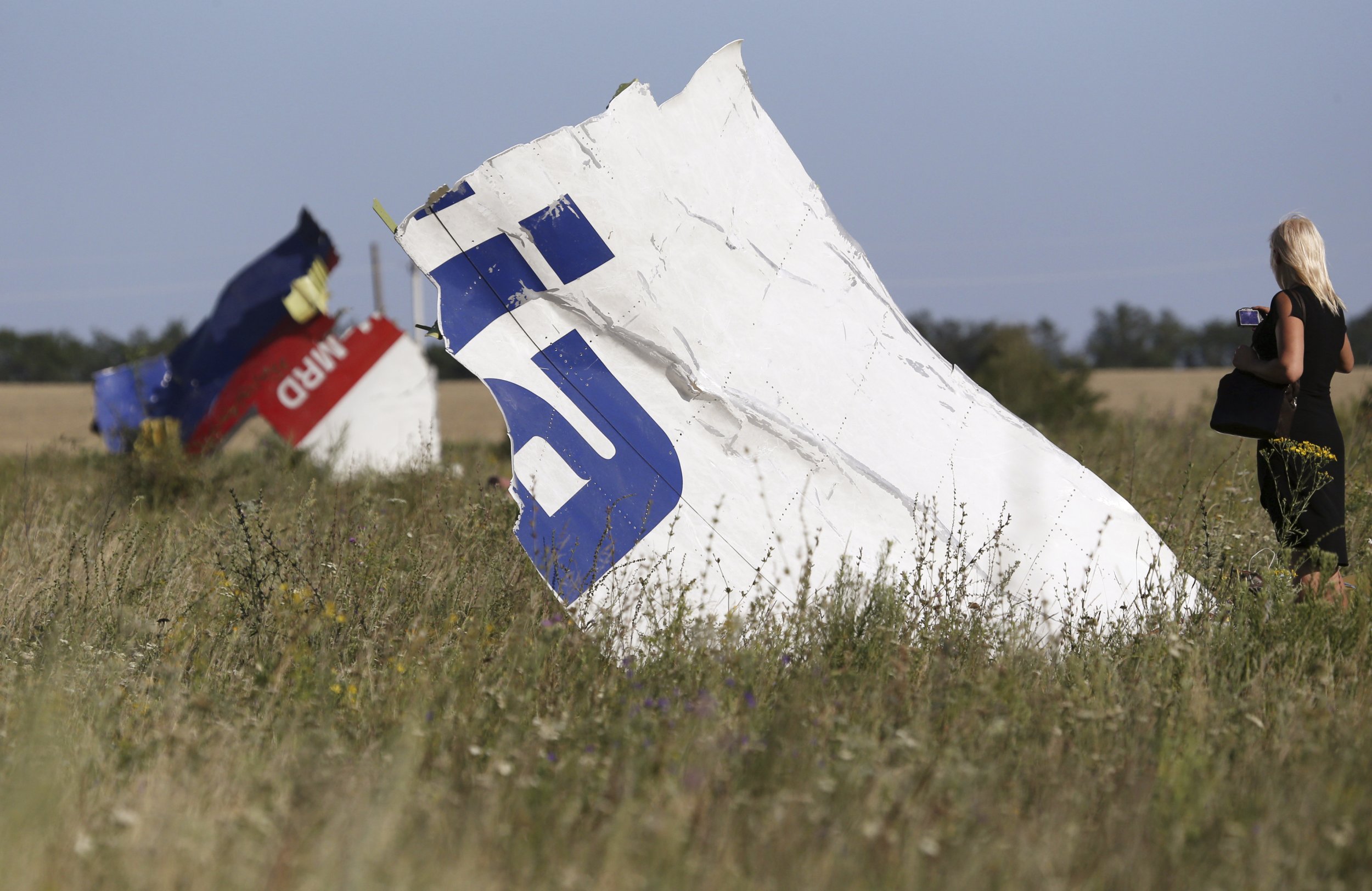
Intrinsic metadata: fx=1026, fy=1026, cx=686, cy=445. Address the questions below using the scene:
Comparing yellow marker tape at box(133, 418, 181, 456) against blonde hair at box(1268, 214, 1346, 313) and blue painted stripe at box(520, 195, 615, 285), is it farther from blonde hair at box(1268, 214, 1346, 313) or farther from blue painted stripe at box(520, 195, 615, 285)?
blonde hair at box(1268, 214, 1346, 313)

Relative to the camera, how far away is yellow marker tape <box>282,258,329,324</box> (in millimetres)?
9852

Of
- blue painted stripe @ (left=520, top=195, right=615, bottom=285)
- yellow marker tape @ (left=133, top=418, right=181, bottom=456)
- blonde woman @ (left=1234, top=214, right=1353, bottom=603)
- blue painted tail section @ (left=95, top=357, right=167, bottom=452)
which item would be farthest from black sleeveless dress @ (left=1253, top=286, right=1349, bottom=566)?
blue painted tail section @ (left=95, top=357, right=167, bottom=452)

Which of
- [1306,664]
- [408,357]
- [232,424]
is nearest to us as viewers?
[1306,664]

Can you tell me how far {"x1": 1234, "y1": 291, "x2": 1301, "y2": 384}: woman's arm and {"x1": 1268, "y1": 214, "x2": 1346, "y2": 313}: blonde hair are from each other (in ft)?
0.35

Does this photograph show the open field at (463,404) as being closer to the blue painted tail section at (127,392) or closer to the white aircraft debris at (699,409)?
the blue painted tail section at (127,392)

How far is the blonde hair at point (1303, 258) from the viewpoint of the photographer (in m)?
3.88

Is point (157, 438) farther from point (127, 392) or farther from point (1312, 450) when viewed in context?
point (1312, 450)

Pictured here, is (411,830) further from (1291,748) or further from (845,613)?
(1291,748)

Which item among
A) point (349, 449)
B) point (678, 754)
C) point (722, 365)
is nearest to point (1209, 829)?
point (678, 754)

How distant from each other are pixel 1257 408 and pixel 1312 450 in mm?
259

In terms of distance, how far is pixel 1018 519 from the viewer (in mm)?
3867

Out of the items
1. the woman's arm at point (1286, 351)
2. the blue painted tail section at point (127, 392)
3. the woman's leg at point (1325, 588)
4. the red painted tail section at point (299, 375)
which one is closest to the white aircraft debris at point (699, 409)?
the woman's leg at point (1325, 588)

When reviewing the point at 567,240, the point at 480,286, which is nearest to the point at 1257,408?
the point at 567,240

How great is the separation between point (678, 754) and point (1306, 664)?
211 centimetres
